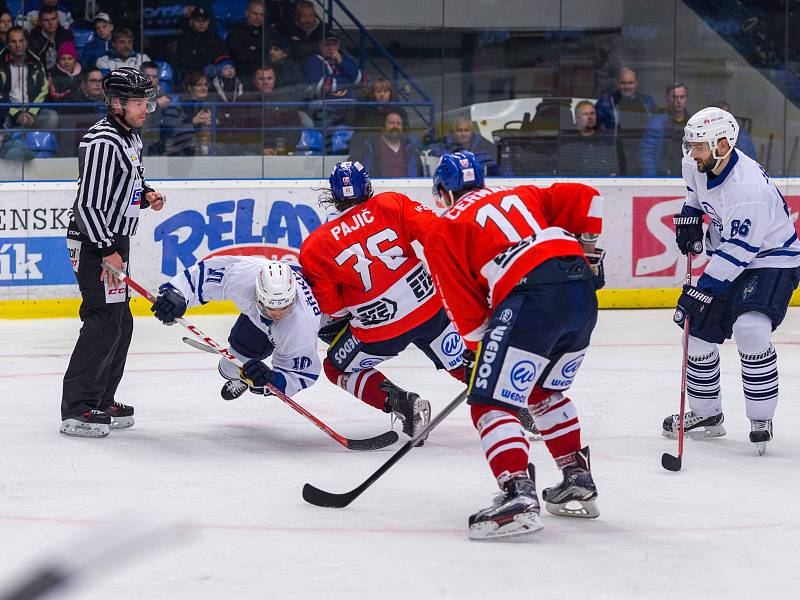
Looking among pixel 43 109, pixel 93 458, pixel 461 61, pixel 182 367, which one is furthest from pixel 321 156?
pixel 93 458

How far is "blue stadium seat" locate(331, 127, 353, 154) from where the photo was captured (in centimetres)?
844

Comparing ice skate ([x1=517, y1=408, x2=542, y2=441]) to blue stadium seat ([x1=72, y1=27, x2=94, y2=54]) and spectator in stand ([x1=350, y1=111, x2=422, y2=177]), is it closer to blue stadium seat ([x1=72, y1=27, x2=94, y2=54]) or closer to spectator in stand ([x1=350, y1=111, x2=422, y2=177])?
spectator in stand ([x1=350, y1=111, x2=422, y2=177])

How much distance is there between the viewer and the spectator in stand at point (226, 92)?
8336 millimetres

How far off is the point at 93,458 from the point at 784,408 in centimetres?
279

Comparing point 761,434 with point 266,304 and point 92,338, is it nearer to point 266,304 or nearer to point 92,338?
point 266,304

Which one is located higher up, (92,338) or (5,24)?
(5,24)

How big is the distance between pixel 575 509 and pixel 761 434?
45.4 inches

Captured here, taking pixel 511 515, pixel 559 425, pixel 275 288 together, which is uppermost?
pixel 275 288

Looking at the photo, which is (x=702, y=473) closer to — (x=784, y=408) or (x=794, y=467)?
(x=794, y=467)

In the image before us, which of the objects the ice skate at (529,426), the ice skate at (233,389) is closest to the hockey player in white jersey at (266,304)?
the ice skate at (233,389)

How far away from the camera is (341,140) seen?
846 centimetres

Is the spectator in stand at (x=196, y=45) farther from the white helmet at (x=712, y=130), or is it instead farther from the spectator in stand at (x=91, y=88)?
the white helmet at (x=712, y=130)

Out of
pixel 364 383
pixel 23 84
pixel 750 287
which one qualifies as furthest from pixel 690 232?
pixel 23 84

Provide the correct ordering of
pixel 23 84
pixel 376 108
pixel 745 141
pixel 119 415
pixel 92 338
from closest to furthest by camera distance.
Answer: pixel 92 338 → pixel 119 415 → pixel 23 84 → pixel 376 108 → pixel 745 141
